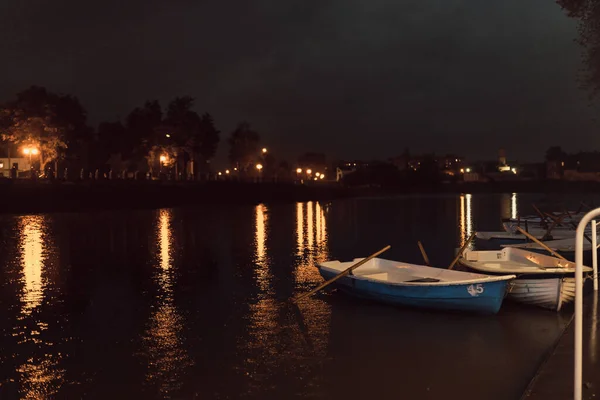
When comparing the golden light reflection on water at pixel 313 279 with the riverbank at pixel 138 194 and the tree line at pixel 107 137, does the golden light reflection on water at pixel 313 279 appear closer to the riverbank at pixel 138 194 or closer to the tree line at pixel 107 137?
the riverbank at pixel 138 194

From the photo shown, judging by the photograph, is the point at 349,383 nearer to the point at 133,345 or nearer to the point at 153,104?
the point at 133,345

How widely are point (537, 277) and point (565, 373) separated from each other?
8.31 m

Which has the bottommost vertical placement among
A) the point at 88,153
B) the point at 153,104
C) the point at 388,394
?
the point at 388,394

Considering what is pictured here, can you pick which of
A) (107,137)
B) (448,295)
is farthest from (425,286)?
(107,137)

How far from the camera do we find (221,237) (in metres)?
43.1

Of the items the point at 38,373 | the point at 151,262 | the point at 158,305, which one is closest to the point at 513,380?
the point at 38,373

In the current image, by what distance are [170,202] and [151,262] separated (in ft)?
184

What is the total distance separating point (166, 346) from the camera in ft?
48.9

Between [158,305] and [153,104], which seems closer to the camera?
[158,305]

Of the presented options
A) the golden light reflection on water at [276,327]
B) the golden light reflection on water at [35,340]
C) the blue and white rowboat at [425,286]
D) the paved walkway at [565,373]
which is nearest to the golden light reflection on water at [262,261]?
the golden light reflection on water at [276,327]

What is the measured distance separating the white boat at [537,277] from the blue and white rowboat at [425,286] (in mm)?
980

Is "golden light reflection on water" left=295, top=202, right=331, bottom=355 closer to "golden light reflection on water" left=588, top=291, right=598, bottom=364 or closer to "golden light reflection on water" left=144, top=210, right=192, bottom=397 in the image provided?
"golden light reflection on water" left=144, top=210, right=192, bottom=397

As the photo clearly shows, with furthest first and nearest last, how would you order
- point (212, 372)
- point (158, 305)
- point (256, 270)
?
point (256, 270) → point (158, 305) → point (212, 372)

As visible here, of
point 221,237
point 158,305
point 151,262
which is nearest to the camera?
point 158,305
